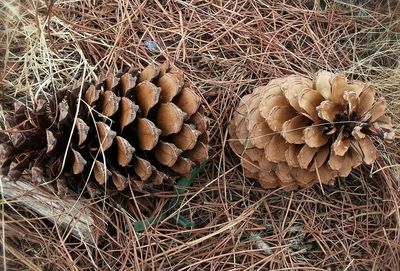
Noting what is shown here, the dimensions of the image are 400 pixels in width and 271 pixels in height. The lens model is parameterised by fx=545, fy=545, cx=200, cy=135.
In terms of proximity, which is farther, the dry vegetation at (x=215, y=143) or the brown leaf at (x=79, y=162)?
the dry vegetation at (x=215, y=143)

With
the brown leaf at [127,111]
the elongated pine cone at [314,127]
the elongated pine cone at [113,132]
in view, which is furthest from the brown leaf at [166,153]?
the elongated pine cone at [314,127]

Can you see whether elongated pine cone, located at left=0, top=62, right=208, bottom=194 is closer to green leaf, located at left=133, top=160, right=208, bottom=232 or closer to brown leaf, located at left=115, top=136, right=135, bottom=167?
brown leaf, located at left=115, top=136, right=135, bottom=167

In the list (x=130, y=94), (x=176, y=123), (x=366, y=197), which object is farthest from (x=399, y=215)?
(x=130, y=94)

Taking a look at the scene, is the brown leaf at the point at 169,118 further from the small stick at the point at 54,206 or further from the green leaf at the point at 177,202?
the small stick at the point at 54,206

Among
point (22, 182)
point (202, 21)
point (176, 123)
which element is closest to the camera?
point (176, 123)

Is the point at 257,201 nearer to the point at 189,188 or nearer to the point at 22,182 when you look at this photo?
the point at 189,188

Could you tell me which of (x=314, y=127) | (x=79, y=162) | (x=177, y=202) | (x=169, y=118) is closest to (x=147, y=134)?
(x=169, y=118)
